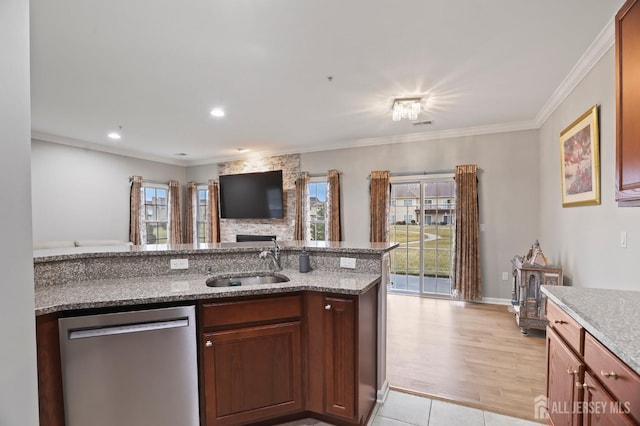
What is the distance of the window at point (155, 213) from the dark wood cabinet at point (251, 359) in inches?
221

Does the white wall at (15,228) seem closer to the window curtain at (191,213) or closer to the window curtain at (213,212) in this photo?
the window curtain at (213,212)

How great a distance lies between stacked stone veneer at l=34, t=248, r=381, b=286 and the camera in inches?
75.9

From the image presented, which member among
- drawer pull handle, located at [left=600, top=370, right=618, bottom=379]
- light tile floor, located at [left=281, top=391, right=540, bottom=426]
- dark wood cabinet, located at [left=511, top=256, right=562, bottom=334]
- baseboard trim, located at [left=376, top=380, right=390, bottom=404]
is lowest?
light tile floor, located at [left=281, top=391, right=540, bottom=426]

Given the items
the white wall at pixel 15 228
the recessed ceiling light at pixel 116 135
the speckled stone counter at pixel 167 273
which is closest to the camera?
the white wall at pixel 15 228

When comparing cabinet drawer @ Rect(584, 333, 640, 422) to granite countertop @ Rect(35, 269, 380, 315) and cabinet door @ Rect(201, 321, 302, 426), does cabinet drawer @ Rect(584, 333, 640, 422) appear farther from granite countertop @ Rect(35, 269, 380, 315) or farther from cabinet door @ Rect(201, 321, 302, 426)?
cabinet door @ Rect(201, 321, 302, 426)

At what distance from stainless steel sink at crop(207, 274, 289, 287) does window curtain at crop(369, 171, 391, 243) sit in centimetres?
313

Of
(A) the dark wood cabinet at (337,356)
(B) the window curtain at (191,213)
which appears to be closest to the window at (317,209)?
(B) the window curtain at (191,213)

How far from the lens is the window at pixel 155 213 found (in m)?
6.51

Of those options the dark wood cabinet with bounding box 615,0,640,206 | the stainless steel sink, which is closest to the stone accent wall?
the stainless steel sink

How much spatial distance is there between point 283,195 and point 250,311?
4.45m

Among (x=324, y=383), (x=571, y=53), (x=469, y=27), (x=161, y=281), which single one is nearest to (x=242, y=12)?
(x=469, y=27)

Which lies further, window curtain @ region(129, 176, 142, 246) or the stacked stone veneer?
window curtain @ region(129, 176, 142, 246)

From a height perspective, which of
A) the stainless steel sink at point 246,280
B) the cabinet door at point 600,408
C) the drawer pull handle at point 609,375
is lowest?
the cabinet door at point 600,408

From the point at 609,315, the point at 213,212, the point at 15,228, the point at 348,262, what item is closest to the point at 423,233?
the point at 348,262
